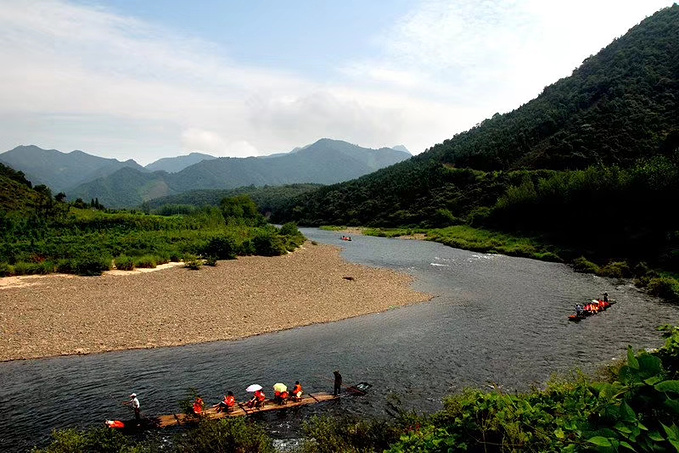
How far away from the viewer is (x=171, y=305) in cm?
3522

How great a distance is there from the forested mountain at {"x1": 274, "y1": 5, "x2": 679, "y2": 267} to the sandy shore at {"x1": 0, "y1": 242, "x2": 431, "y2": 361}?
118ft

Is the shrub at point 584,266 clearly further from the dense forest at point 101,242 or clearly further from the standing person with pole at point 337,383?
the standing person with pole at point 337,383

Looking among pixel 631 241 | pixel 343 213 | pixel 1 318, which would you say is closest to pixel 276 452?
pixel 1 318

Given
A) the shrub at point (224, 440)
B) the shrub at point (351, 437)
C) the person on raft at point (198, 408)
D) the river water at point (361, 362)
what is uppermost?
the shrub at point (351, 437)

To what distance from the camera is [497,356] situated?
2569cm

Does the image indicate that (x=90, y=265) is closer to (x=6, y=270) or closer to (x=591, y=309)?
(x=6, y=270)

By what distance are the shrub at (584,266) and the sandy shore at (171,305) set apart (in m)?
24.2

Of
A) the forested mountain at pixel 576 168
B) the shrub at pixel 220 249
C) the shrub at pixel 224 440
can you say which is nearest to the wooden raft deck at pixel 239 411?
the shrub at pixel 224 440

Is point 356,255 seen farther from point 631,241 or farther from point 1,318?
point 1,318

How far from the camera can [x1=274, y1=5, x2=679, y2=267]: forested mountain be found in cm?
6062

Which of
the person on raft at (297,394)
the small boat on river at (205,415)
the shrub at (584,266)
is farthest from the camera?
the shrub at (584,266)

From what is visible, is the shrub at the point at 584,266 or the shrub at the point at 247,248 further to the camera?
the shrub at the point at 247,248

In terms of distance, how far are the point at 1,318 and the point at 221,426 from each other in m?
24.6

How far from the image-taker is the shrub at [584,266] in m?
54.5
